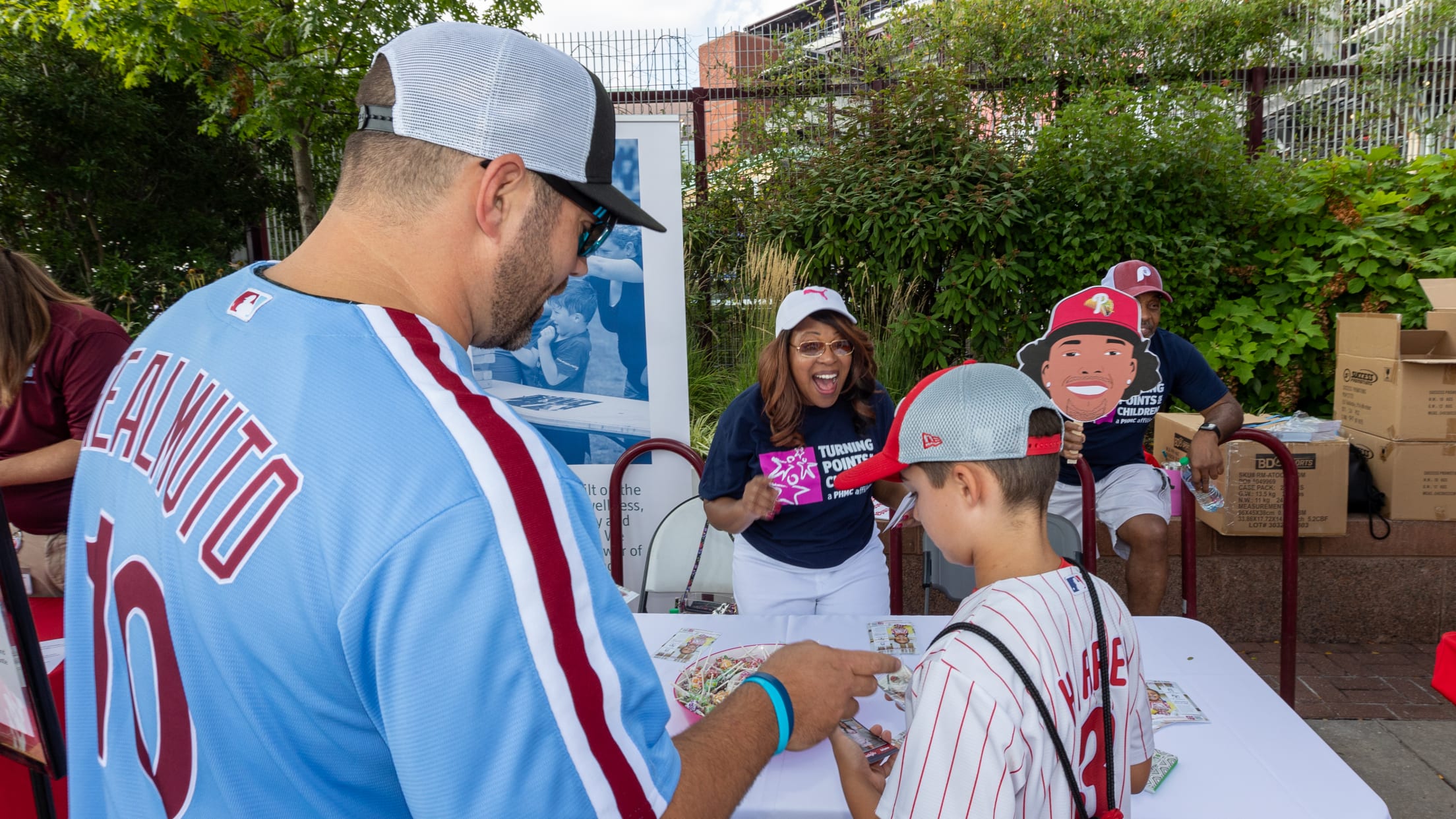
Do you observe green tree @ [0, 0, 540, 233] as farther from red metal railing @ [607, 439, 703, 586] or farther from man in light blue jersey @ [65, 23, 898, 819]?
man in light blue jersey @ [65, 23, 898, 819]

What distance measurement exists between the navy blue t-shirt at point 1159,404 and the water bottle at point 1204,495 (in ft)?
0.69

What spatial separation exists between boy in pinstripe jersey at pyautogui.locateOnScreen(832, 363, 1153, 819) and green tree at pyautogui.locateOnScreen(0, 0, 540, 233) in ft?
14.4

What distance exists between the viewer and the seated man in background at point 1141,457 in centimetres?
386

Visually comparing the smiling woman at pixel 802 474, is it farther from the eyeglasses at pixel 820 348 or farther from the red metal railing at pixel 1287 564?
the red metal railing at pixel 1287 564

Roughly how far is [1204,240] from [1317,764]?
196 inches

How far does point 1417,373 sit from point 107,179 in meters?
9.89

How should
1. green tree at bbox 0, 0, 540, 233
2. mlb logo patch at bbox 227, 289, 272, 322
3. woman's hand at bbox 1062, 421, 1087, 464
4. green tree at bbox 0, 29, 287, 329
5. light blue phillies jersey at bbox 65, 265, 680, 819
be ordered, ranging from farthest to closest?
green tree at bbox 0, 29, 287, 329 → green tree at bbox 0, 0, 540, 233 → woman's hand at bbox 1062, 421, 1087, 464 → mlb logo patch at bbox 227, 289, 272, 322 → light blue phillies jersey at bbox 65, 265, 680, 819

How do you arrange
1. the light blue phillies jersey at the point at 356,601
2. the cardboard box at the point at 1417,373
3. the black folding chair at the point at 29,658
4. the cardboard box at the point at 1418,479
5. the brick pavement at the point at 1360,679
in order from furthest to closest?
the cardboard box at the point at 1418,479 < the cardboard box at the point at 1417,373 < the brick pavement at the point at 1360,679 < the black folding chair at the point at 29,658 < the light blue phillies jersey at the point at 356,601

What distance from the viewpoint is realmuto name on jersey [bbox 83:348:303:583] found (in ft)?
2.59

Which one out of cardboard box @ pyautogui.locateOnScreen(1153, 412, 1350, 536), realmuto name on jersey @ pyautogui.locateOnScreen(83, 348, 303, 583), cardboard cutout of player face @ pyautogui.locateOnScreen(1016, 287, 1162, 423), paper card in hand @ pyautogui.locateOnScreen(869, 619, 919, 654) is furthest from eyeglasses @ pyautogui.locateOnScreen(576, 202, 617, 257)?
cardboard box @ pyautogui.locateOnScreen(1153, 412, 1350, 536)

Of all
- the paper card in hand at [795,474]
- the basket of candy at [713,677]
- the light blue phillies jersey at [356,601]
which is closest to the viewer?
the light blue phillies jersey at [356,601]

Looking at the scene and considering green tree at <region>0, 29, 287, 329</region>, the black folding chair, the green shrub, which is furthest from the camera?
green tree at <region>0, 29, 287, 329</region>

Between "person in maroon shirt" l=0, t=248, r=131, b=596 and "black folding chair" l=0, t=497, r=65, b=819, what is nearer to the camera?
"black folding chair" l=0, t=497, r=65, b=819

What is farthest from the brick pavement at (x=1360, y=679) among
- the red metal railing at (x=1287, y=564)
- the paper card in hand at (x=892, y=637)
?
the paper card in hand at (x=892, y=637)
